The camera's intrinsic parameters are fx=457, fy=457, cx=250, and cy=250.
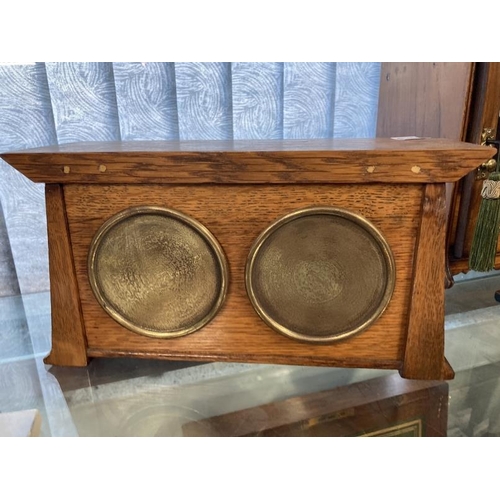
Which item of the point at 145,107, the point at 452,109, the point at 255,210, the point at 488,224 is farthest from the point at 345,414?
the point at 145,107

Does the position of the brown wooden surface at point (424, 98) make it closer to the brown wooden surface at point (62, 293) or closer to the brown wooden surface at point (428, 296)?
the brown wooden surface at point (428, 296)

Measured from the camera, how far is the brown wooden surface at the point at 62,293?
82 cm

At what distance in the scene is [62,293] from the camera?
2.83ft

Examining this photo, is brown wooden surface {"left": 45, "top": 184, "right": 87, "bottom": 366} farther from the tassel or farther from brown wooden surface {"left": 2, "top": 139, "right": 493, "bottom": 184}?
the tassel

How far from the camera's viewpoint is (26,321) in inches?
44.9

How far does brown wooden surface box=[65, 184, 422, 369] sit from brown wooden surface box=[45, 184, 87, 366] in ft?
0.05

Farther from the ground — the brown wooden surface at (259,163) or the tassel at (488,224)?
the brown wooden surface at (259,163)

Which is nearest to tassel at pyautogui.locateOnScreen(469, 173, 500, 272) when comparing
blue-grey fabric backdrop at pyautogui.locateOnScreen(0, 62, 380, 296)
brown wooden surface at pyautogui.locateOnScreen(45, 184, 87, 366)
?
blue-grey fabric backdrop at pyautogui.locateOnScreen(0, 62, 380, 296)

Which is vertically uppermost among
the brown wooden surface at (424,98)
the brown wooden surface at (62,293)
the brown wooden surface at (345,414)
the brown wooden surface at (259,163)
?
the brown wooden surface at (424,98)

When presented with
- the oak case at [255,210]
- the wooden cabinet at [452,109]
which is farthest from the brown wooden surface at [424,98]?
the oak case at [255,210]

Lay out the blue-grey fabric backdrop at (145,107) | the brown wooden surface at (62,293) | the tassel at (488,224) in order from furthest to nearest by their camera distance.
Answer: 1. the blue-grey fabric backdrop at (145,107)
2. the tassel at (488,224)
3. the brown wooden surface at (62,293)

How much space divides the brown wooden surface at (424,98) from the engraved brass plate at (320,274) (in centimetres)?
44

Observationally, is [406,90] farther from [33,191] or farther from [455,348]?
[33,191]

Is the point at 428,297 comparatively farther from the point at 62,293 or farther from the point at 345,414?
the point at 62,293
